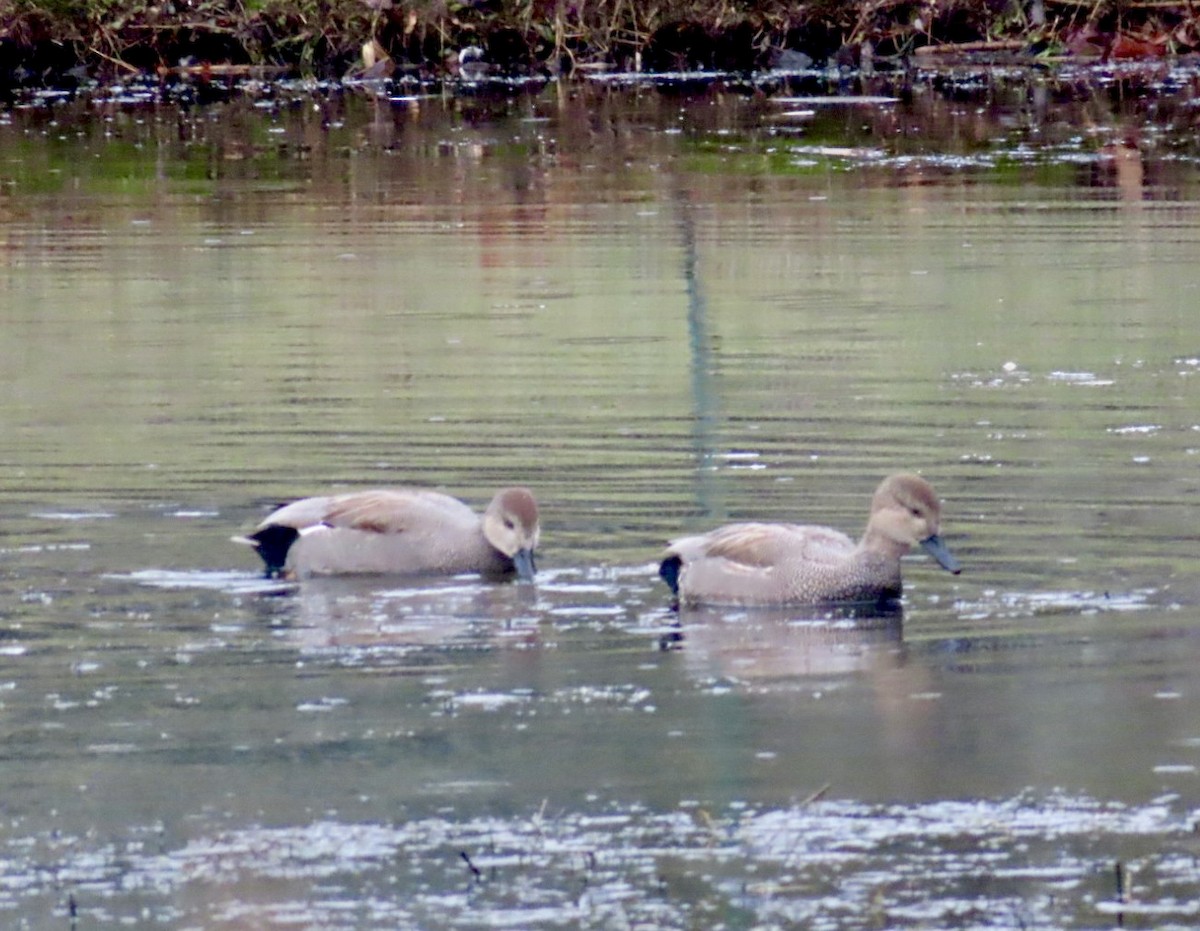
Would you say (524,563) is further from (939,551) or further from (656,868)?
(656,868)

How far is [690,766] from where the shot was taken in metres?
6.34

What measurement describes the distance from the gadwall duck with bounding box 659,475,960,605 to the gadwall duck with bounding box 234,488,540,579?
0.73m

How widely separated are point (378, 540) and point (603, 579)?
2.50ft

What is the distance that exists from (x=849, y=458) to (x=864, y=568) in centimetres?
204

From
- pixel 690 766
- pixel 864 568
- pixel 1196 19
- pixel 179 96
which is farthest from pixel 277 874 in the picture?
pixel 1196 19

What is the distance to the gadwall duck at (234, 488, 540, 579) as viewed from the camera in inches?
340

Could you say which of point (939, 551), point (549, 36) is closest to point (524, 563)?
point (939, 551)

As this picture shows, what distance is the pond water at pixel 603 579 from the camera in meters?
5.71

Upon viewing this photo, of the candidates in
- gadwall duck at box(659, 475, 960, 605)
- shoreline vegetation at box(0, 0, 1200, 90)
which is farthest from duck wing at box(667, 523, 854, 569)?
shoreline vegetation at box(0, 0, 1200, 90)

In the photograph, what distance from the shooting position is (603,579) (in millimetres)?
8383

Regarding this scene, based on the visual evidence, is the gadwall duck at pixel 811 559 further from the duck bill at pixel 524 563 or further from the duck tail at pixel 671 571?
the duck bill at pixel 524 563

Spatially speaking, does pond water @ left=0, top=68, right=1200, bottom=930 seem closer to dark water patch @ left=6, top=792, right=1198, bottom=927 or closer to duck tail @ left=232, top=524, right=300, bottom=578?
dark water patch @ left=6, top=792, right=1198, bottom=927

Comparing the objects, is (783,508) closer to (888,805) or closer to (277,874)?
(888,805)

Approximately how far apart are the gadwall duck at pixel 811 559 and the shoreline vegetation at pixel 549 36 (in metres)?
24.6
